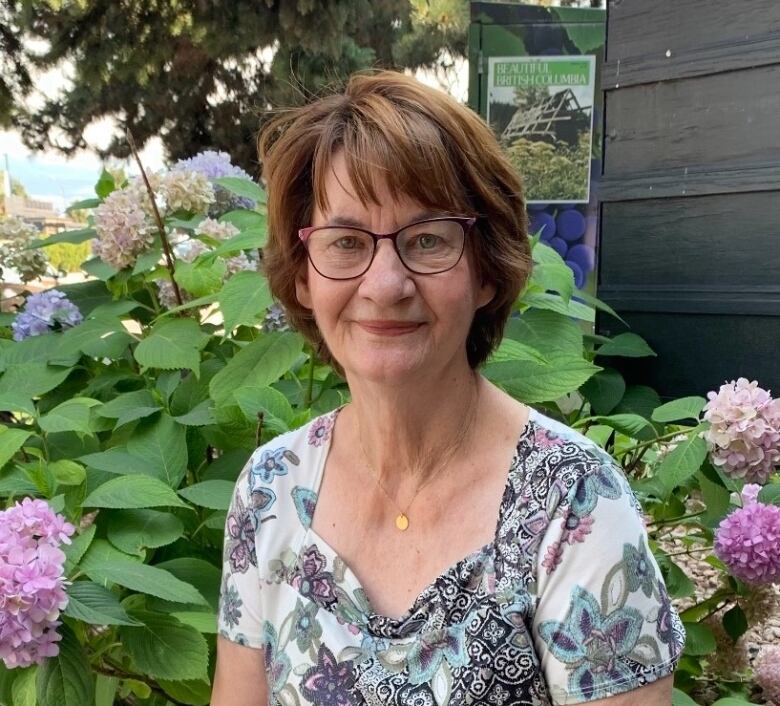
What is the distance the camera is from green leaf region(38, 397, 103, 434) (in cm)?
158

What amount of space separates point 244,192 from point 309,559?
3.42ft

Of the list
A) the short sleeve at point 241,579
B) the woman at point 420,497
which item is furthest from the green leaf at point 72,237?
the short sleeve at point 241,579

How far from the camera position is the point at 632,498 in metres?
1.22

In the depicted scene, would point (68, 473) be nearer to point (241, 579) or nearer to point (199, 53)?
point (241, 579)

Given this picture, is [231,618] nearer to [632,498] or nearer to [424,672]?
[424,672]

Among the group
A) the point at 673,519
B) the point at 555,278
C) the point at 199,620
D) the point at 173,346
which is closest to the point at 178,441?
the point at 173,346

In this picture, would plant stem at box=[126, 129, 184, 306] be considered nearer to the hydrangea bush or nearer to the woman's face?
the hydrangea bush

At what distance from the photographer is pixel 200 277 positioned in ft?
6.61

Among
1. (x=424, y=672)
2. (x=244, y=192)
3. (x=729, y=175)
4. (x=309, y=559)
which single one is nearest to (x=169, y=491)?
(x=309, y=559)

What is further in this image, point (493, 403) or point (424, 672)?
point (493, 403)

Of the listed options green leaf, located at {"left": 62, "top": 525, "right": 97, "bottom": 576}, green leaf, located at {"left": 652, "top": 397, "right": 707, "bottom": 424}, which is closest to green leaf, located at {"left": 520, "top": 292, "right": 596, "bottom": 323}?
green leaf, located at {"left": 652, "top": 397, "right": 707, "bottom": 424}

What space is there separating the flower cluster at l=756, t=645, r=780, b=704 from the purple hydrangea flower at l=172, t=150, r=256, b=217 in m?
1.89

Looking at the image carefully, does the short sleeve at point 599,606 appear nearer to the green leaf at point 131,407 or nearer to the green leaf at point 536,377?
the green leaf at point 536,377

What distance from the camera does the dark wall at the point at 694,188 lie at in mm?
2689
